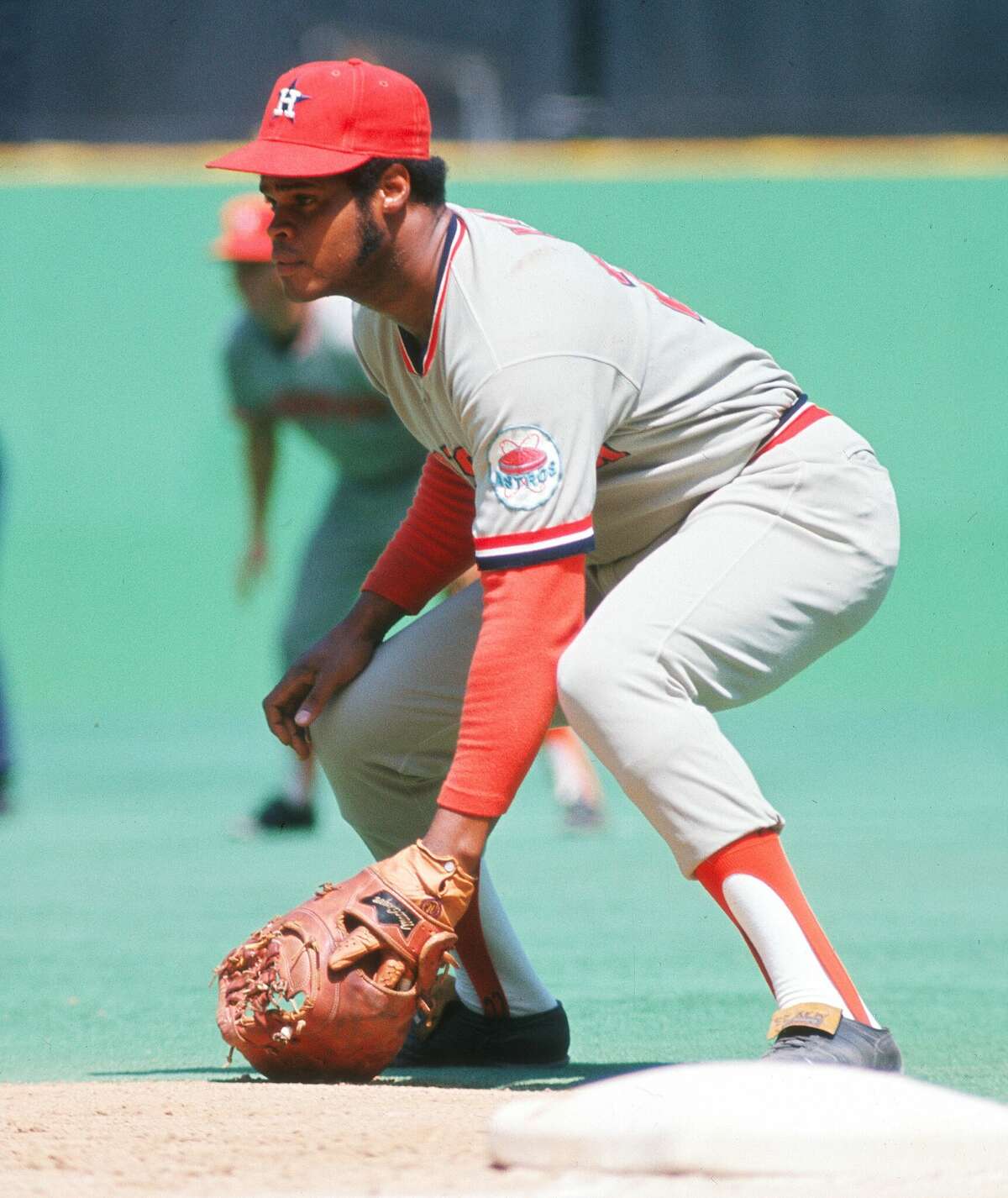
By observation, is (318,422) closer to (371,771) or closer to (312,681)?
(312,681)

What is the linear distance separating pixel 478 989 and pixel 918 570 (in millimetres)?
6792

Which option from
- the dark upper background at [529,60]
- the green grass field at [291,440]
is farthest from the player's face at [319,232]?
the dark upper background at [529,60]

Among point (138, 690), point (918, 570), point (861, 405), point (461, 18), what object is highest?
point (461, 18)

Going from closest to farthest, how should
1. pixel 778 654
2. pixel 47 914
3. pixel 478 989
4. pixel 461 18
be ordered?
1. pixel 778 654
2. pixel 478 989
3. pixel 47 914
4. pixel 461 18

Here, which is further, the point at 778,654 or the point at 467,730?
the point at 778,654

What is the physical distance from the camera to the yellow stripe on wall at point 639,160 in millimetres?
10320

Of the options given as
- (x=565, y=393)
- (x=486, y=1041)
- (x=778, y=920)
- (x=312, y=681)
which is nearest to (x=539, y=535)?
(x=565, y=393)

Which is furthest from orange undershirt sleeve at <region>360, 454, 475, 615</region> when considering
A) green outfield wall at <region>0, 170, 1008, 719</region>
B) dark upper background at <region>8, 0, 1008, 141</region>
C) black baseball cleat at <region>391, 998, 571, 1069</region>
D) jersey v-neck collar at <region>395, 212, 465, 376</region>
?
dark upper background at <region>8, 0, 1008, 141</region>

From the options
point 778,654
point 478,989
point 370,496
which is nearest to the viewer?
point 778,654

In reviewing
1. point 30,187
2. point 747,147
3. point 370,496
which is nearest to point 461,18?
point 747,147

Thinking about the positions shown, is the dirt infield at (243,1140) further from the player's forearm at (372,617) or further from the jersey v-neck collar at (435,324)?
the jersey v-neck collar at (435,324)

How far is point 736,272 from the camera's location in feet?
33.8

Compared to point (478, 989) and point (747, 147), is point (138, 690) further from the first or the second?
point (478, 989)

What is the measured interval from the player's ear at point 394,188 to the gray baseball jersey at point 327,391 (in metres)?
3.22
